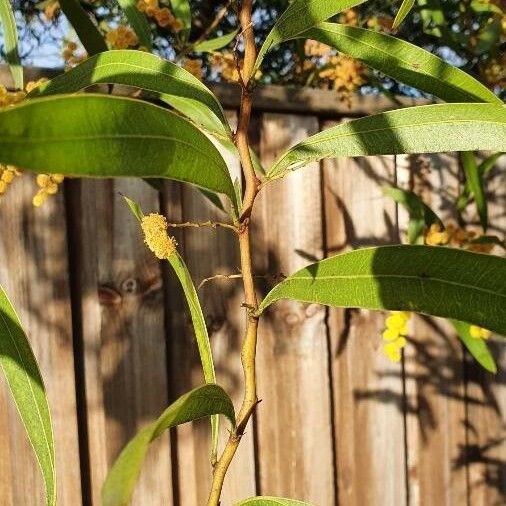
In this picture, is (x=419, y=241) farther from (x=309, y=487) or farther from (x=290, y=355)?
(x=309, y=487)

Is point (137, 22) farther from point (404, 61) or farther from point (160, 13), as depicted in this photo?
point (404, 61)

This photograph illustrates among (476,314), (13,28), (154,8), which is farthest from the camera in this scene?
(154,8)

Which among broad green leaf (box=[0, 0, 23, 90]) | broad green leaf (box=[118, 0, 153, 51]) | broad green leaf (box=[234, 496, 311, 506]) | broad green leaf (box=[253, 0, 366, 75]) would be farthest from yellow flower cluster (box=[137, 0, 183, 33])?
broad green leaf (box=[234, 496, 311, 506])

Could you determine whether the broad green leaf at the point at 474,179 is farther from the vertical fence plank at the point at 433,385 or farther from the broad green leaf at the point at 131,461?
the broad green leaf at the point at 131,461

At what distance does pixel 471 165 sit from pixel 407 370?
662 mm

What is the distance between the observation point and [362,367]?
1663 millimetres

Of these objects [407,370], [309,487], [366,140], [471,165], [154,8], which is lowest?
[309,487]

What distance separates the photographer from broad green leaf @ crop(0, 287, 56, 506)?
61cm

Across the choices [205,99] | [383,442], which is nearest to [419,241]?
[383,442]

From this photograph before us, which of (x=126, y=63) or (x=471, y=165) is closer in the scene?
(x=126, y=63)

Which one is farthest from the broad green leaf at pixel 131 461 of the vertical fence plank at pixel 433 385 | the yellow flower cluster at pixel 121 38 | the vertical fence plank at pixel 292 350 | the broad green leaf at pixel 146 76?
the vertical fence plank at pixel 433 385

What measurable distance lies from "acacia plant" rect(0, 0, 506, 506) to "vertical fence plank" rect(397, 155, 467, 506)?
1.16m

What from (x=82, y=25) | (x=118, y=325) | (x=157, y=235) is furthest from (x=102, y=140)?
(x=118, y=325)

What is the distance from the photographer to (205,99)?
21.5 inches
